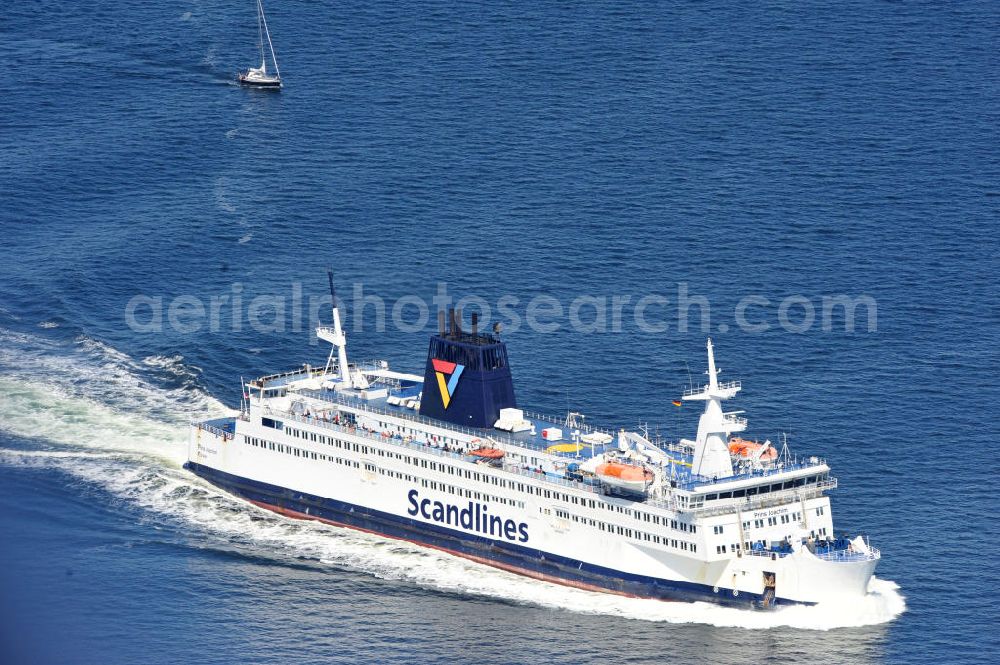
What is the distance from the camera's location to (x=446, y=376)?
130625mm

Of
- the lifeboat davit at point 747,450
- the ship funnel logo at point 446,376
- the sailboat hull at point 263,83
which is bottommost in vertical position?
the lifeboat davit at point 747,450

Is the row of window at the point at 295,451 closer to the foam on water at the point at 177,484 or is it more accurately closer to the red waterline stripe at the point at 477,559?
the red waterline stripe at the point at 477,559

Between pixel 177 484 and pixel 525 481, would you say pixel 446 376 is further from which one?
pixel 177 484

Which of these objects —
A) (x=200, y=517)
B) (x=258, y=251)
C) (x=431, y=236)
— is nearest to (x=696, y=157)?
(x=431, y=236)

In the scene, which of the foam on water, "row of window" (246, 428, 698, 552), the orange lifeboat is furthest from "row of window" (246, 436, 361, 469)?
the orange lifeboat

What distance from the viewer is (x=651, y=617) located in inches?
4621

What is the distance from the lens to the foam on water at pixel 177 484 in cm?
11756

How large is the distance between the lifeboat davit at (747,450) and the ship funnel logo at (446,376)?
60.5ft

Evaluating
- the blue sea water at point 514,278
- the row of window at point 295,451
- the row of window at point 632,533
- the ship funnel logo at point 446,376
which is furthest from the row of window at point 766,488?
the row of window at point 295,451

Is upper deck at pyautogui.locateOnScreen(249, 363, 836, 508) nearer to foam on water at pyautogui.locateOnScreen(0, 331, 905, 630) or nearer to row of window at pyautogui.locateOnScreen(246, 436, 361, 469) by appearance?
row of window at pyautogui.locateOnScreen(246, 436, 361, 469)

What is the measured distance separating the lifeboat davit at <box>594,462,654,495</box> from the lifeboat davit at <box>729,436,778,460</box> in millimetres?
6384

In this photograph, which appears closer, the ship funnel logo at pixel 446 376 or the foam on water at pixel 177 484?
the foam on water at pixel 177 484

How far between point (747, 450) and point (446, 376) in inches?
815

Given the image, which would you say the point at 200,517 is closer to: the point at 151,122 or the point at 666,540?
the point at 666,540
